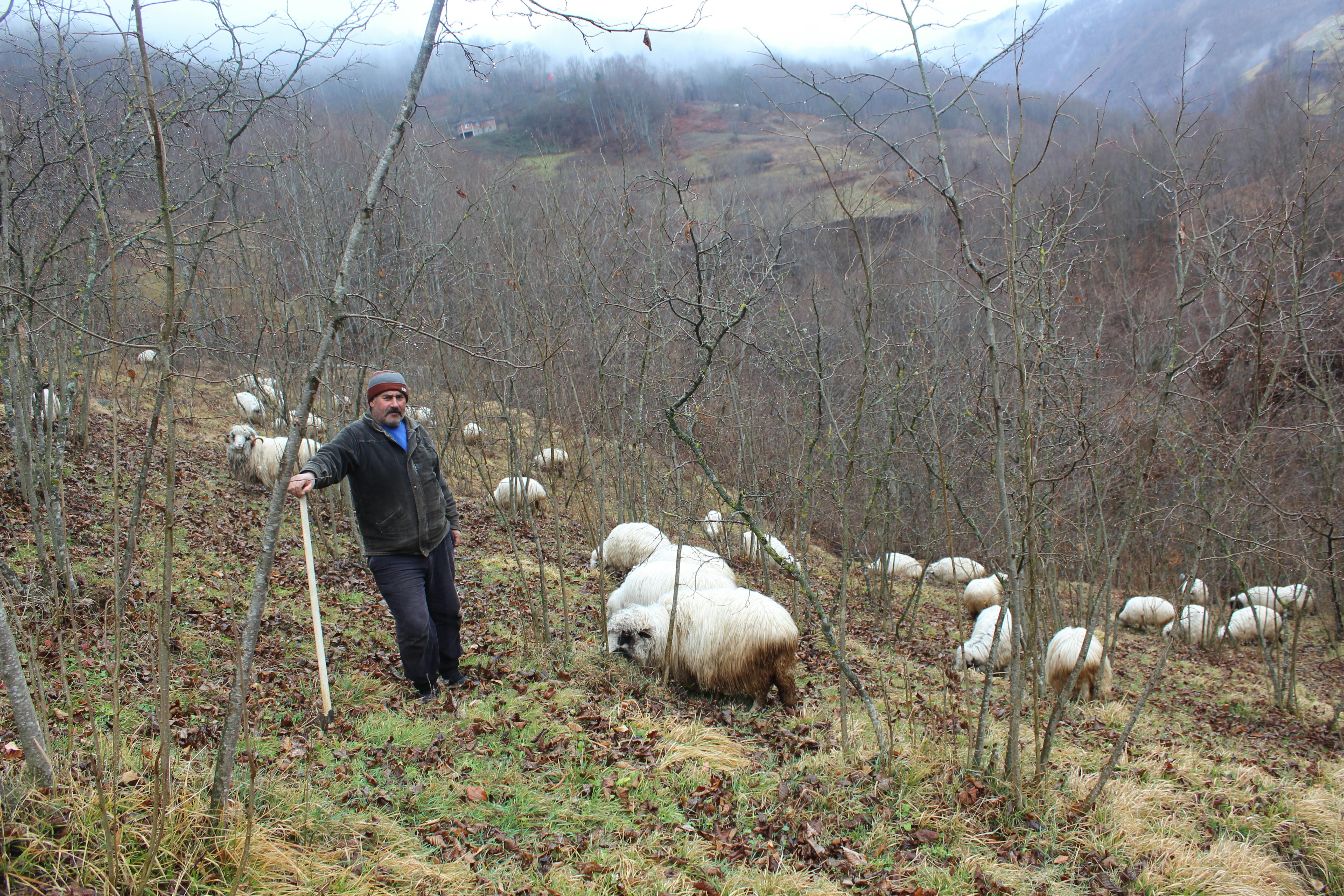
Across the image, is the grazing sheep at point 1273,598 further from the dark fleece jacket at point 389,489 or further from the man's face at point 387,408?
the man's face at point 387,408

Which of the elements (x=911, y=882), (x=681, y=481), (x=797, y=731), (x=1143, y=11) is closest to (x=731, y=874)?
(x=911, y=882)

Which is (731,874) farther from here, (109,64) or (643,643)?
(109,64)

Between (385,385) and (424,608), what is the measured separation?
1474 millimetres

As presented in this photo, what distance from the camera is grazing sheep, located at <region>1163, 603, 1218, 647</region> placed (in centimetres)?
1197

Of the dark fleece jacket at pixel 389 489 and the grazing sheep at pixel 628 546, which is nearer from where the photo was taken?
the dark fleece jacket at pixel 389 489

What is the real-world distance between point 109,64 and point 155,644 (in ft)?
14.9

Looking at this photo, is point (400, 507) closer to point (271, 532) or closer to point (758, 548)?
point (271, 532)

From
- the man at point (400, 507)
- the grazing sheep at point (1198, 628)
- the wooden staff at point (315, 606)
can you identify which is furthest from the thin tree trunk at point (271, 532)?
the grazing sheep at point (1198, 628)

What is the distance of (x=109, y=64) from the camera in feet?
18.9

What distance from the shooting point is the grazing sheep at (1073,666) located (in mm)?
7859

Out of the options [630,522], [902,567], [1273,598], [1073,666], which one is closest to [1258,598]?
[1273,598]

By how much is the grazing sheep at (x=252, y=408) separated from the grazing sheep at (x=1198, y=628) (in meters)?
15.7

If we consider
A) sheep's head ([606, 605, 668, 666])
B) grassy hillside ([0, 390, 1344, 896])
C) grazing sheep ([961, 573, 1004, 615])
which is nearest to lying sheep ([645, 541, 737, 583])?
grassy hillside ([0, 390, 1344, 896])

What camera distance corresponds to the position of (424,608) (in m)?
4.75
